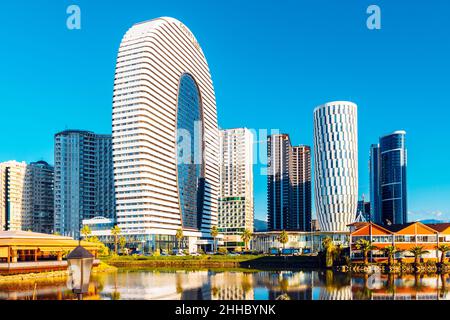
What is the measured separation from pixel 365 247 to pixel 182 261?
52.2 m

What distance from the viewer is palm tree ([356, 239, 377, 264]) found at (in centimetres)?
10998

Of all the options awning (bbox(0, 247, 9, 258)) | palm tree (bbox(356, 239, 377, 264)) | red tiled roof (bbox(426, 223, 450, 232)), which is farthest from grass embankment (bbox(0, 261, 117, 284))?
red tiled roof (bbox(426, 223, 450, 232))

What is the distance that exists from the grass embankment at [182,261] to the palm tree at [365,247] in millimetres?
32910

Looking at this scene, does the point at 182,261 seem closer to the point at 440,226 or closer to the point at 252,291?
the point at 440,226

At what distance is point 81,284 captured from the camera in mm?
17344

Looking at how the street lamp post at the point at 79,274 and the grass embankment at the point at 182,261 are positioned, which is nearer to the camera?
the street lamp post at the point at 79,274

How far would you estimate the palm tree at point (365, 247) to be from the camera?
361ft

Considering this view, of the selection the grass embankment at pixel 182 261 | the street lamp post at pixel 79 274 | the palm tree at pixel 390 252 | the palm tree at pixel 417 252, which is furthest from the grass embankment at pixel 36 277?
the palm tree at pixel 417 252

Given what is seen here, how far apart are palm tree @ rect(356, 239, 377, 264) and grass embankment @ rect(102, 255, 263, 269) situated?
3291cm

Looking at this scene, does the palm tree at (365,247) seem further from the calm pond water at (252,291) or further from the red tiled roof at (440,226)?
the calm pond water at (252,291)

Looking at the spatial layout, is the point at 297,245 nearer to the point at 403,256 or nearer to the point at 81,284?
the point at 403,256

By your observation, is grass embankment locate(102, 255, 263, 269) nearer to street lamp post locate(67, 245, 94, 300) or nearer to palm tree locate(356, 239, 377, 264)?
palm tree locate(356, 239, 377, 264)
